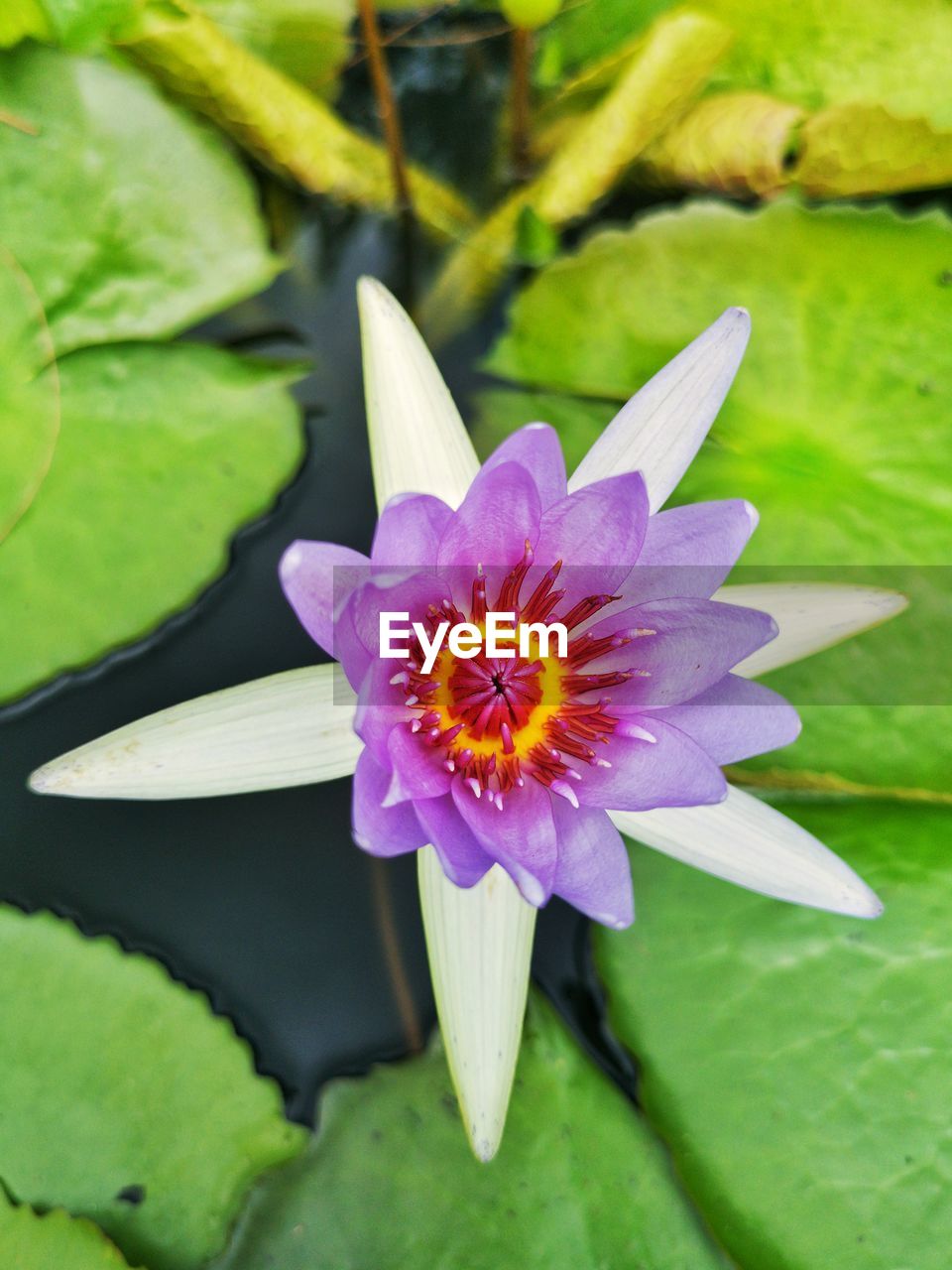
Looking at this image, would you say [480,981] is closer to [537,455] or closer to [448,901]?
[448,901]

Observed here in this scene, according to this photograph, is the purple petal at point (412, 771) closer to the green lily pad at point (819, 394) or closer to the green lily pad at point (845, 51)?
the green lily pad at point (819, 394)

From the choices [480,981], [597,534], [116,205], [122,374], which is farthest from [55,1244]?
[116,205]

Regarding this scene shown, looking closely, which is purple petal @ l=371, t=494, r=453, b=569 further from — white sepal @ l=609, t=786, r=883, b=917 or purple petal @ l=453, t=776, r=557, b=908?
white sepal @ l=609, t=786, r=883, b=917

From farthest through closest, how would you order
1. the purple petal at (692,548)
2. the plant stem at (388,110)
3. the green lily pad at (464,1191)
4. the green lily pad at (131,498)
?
the plant stem at (388,110), the green lily pad at (131,498), the green lily pad at (464,1191), the purple petal at (692,548)

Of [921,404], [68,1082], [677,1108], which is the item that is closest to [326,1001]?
[68,1082]

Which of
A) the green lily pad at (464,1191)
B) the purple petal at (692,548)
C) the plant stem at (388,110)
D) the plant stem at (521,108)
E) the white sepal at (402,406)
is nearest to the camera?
the purple petal at (692,548)

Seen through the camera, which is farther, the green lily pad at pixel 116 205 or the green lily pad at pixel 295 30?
the green lily pad at pixel 295 30

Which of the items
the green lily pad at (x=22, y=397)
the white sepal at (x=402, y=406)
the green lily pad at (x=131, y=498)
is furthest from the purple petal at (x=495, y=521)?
the green lily pad at (x=22, y=397)
